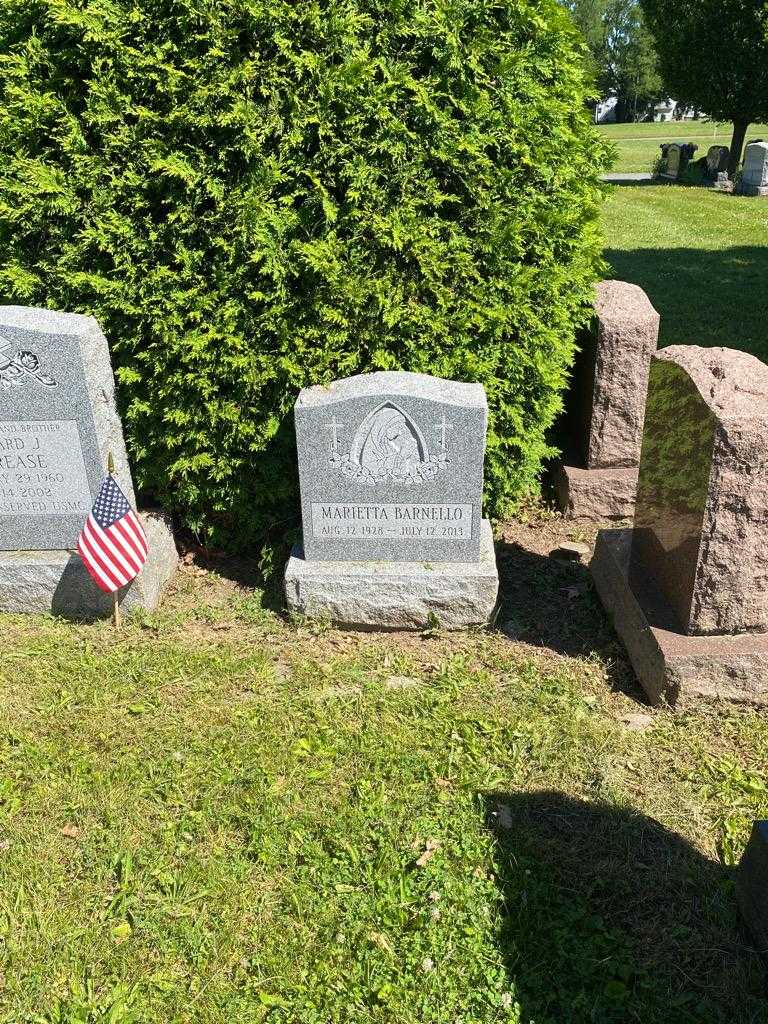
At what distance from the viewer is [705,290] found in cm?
1085

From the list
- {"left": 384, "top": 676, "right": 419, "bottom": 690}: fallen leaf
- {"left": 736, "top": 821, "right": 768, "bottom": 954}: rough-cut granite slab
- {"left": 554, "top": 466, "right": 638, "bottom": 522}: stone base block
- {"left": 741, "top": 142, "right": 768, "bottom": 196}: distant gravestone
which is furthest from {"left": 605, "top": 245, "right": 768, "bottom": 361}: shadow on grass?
{"left": 741, "top": 142, "right": 768, "bottom": 196}: distant gravestone

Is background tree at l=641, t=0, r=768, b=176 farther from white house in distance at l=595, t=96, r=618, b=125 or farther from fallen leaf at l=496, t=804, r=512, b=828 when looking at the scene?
white house in distance at l=595, t=96, r=618, b=125

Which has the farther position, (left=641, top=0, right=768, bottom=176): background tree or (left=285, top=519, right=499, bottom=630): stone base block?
(left=641, top=0, right=768, bottom=176): background tree

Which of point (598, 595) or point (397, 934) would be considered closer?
point (397, 934)

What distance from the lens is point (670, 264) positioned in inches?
488

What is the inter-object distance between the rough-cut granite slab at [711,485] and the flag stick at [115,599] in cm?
276

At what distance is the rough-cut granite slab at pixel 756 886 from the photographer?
266cm

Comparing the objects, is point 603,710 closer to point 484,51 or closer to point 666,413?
point 666,413

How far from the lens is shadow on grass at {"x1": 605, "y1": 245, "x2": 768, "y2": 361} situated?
9008mm

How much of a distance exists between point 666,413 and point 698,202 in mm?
17222

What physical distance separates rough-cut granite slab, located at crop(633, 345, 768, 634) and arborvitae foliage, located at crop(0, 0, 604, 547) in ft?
3.68

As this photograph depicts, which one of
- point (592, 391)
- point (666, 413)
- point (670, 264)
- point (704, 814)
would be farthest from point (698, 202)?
point (704, 814)

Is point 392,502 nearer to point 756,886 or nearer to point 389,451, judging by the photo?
point 389,451

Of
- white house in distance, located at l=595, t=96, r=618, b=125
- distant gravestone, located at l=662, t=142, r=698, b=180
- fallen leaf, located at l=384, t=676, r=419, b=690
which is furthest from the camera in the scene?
white house in distance, located at l=595, t=96, r=618, b=125
